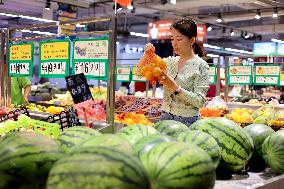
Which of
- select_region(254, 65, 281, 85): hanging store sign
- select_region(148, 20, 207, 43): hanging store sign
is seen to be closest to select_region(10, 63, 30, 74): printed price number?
select_region(254, 65, 281, 85): hanging store sign

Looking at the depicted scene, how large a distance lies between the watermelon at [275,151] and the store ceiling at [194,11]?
Answer: 38.6ft

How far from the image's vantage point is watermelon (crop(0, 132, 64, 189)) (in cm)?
126

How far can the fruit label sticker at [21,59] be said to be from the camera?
3922 mm

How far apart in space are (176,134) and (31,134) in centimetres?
65

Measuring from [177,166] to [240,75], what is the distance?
22.2ft

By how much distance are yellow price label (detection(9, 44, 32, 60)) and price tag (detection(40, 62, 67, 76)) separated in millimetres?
368

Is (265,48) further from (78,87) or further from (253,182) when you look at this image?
(253,182)

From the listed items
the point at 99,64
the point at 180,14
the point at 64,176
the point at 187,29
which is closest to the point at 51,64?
the point at 99,64

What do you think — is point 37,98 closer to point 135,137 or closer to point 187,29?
point 187,29

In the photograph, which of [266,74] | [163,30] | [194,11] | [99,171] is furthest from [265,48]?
[99,171]

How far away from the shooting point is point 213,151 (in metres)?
1.67

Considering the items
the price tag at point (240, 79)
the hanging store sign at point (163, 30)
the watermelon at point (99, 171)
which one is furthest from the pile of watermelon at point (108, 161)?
the hanging store sign at point (163, 30)

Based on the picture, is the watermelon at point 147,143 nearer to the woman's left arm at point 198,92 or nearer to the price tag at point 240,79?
the woman's left arm at point 198,92

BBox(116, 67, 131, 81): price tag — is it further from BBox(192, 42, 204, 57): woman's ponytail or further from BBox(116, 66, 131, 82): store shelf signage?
BBox(192, 42, 204, 57): woman's ponytail
